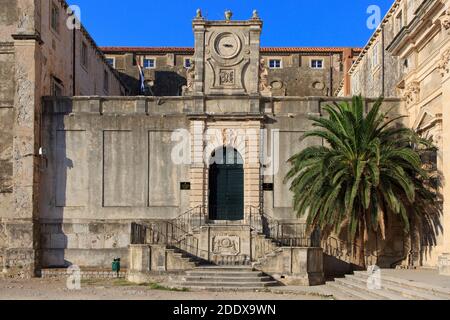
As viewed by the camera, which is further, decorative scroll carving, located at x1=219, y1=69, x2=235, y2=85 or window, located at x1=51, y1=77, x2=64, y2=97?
window, located at x1=51, y1=77, x2=64, y2=97

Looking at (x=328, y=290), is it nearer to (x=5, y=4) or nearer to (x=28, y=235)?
(x=28, y=235)

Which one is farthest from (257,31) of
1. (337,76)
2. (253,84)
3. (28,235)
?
(337,76)

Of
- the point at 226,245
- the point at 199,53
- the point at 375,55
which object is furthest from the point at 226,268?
the point at 375,55

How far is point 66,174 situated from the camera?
3291 cm

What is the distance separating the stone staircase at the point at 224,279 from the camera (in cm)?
2686

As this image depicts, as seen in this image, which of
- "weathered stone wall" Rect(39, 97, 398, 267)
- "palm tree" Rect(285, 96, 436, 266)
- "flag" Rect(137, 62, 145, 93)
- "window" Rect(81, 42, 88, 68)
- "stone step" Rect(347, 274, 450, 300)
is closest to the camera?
"stone step" Rect(347, 274, 450, 300)

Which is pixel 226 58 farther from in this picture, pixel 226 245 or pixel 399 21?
pixel 399 21

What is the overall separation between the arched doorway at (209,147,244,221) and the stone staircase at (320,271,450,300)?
611 cm

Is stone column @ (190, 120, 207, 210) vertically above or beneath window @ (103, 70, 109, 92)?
beneath

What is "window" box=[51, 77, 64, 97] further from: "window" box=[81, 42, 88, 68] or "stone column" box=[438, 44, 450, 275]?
"stone column" box=[438, 44, 450, 275]

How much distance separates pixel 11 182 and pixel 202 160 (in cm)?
849

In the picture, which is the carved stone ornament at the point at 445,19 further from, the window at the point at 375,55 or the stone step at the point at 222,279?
the window at the point at 375,55

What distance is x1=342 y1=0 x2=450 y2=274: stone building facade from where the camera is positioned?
2653cm

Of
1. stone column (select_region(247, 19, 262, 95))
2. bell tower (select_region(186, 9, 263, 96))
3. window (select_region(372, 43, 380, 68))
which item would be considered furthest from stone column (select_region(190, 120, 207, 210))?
window (select_region(372, 43, 380, 68))
